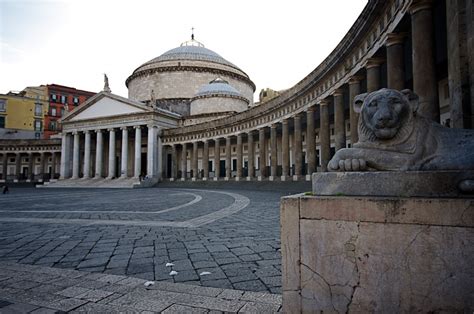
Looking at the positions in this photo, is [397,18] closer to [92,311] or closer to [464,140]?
[464,140]

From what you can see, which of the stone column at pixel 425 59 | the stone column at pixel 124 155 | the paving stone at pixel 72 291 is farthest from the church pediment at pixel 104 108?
the paving stone at pixel 72 291

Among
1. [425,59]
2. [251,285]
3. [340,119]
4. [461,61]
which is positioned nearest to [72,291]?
[251,285]

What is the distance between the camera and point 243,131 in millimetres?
26859

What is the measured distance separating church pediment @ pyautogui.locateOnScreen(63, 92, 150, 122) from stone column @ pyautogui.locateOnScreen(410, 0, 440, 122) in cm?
3128

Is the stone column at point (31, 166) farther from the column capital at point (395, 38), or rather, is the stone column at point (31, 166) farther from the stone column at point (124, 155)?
the column capital at point (395, 38)

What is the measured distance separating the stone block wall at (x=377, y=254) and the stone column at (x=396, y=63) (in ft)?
29.0

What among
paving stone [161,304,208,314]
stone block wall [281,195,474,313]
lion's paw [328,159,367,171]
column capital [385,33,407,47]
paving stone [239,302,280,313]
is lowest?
paving stone [161,304,208,314]

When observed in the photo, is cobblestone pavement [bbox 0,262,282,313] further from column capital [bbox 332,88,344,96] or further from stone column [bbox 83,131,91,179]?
stone column [bbox 83,131,91,179]

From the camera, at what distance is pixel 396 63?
9.24 metres

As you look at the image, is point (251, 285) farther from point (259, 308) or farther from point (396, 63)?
point (396, 63)

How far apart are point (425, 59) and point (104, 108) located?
123ft

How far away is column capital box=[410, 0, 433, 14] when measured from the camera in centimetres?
740

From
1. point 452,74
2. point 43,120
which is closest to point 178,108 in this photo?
point 43,120

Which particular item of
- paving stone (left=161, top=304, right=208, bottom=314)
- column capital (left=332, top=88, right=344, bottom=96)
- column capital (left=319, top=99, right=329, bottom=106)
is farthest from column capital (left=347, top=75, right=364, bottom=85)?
paving stone (left=161, top=304, right=208, bottom=314)
